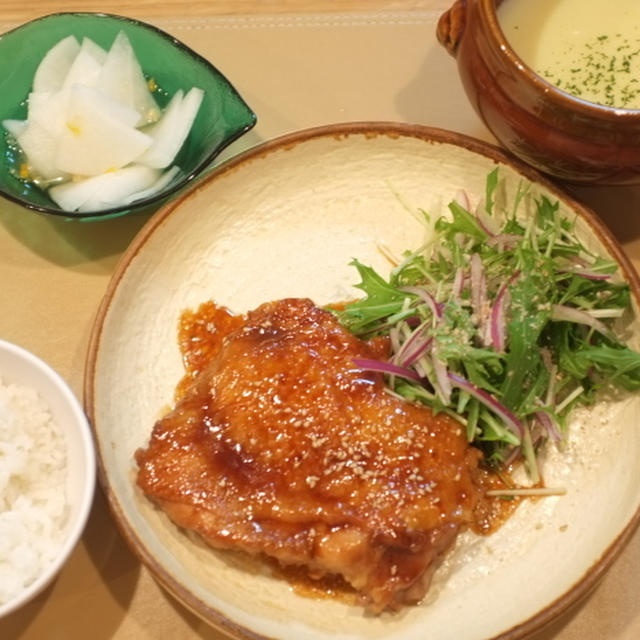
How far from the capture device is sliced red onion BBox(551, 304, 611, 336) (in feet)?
7.71

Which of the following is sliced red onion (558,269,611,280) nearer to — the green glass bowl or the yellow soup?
the yellow soup

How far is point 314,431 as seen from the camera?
2219 mm

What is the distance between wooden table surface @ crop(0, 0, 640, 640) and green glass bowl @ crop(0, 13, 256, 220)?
0.20m

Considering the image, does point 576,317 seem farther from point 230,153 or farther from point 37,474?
point 37,474

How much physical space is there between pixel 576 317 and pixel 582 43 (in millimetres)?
902

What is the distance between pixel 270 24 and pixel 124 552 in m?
2.17

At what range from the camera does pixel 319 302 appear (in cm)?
268

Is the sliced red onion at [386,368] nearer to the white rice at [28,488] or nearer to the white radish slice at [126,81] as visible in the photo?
the white rice at [28,488]

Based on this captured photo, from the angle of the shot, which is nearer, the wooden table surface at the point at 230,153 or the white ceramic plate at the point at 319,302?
the white ceramic plate at the point at 319,302

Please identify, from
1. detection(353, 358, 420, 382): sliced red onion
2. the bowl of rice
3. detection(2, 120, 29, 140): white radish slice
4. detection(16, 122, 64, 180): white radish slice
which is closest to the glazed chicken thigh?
detection(353, 358, 420, 382): sliced red onion

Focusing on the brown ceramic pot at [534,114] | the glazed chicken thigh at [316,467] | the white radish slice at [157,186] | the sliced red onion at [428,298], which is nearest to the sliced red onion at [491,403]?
the glazed chicken thigh at [316,467]

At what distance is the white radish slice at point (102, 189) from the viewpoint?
265cm

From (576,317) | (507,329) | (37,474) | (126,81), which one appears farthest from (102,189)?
(576,317)

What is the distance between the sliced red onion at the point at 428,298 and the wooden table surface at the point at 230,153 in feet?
2.68
